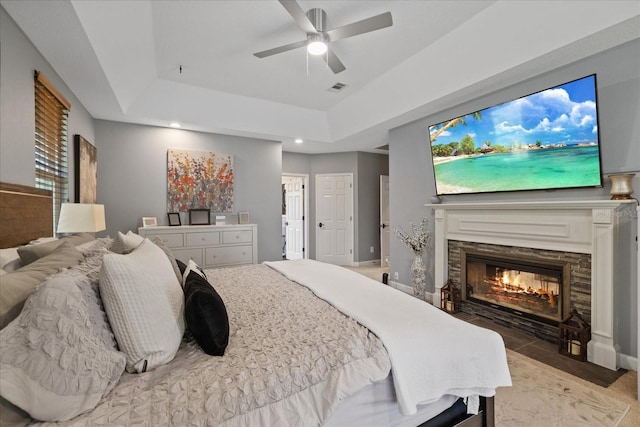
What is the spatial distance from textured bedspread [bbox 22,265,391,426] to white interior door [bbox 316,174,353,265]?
485 cm

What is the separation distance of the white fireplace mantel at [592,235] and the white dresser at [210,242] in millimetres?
3143

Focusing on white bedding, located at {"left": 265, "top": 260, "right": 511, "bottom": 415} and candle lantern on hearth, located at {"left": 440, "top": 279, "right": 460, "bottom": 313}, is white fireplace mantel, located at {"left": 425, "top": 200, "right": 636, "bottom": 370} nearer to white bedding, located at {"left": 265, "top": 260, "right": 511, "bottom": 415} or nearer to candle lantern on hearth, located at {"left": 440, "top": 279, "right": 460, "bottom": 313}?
candle lantern on hearth, located at {"left": 440, "top": 279, "right": 460, "bottom": 313}

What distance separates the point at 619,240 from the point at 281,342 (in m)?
2.70

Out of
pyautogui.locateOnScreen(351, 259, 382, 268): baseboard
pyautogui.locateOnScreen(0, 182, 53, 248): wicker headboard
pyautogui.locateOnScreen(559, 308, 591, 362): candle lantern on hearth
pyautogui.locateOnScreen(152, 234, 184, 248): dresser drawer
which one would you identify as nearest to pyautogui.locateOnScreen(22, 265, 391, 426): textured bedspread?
pyautogui.locateOnScreen(0, 182, 53, 248): wicker headboard

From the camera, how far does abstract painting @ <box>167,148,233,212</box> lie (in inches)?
167

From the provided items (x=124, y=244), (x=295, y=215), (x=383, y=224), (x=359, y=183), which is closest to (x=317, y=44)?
(x=124, y=244)

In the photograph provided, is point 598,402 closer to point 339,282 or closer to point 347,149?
point 339,282

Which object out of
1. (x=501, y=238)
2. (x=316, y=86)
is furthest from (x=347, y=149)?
(x=501, y=238)

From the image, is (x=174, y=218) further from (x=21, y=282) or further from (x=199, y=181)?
(x=21, y=282)

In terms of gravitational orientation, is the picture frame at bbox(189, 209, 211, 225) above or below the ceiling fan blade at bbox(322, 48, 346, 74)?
below

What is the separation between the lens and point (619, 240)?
2.20 meters

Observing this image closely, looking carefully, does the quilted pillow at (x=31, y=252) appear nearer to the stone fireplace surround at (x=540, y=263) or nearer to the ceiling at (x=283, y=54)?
the ceiling at (x=283, y=54)

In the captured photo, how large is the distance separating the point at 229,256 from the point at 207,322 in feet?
11.0

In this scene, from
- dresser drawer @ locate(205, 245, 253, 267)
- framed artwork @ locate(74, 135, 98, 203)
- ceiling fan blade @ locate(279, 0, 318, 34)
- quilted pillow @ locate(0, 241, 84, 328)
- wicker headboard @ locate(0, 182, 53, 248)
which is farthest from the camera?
dresser drawer @ locate(205, 245, 253, 267)
